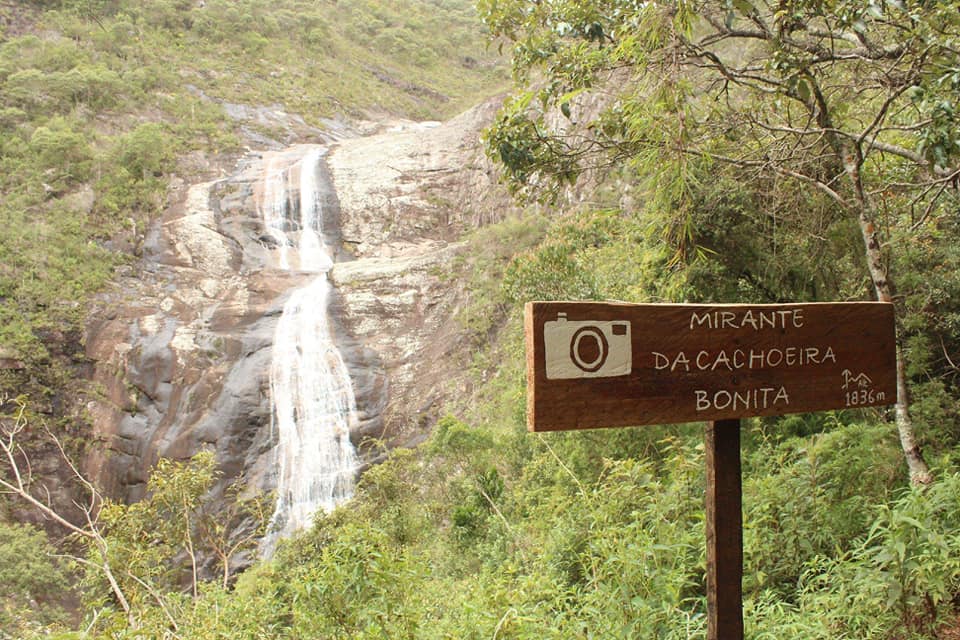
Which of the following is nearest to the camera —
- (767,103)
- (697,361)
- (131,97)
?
(697,361)

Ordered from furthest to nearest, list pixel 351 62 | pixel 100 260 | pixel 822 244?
pixel 351 62, pixel 100 260, pixel 822 244

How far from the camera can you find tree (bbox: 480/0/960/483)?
2.51 metres

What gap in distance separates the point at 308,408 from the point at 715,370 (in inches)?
485

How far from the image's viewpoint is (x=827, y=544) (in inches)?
124

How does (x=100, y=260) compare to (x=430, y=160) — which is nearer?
(x=100, y=260)

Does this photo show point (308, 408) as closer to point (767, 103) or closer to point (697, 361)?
point (767, 103)

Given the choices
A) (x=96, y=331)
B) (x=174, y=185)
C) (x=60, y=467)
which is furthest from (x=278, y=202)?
(x=60, y=467)

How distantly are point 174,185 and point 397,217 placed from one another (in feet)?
24.6

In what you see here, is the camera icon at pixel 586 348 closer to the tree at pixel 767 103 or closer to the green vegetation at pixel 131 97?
the tree at pixel 767 103

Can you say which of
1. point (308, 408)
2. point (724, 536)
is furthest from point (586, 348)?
point (308, 408)

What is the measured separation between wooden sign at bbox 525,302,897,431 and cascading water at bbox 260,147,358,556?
29.3 feet

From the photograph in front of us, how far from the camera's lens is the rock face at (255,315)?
12742mm

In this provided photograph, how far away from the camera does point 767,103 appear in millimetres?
5637

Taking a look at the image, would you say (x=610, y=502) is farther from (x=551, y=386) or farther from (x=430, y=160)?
(x=430, y=160)
